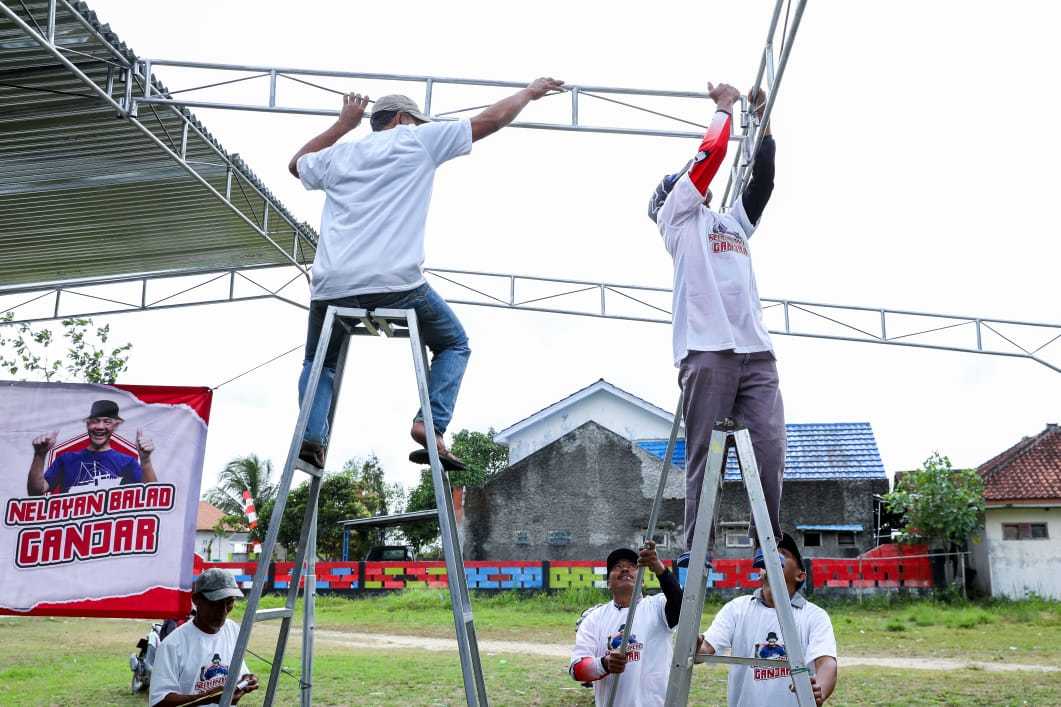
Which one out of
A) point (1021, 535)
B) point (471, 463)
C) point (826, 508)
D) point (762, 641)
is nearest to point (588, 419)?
point (471, 463)

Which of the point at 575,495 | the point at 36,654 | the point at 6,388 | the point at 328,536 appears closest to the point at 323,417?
the point at 6,388

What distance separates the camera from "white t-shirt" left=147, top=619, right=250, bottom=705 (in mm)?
4719

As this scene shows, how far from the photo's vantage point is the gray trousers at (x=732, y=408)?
3.20 meters

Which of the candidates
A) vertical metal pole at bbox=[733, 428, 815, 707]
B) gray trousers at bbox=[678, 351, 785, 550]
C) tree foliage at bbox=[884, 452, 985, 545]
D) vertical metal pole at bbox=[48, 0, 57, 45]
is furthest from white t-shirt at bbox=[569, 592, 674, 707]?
tree foliage at bbox=[884, 452, 985, 545]

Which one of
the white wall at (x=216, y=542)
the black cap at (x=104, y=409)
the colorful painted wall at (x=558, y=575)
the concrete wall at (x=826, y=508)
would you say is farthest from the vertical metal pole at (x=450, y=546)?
the white wall at (x=216, y=542)

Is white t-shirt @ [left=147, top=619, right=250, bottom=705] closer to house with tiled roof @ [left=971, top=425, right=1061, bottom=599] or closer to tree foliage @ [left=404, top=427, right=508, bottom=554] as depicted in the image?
house with tiled roof @ [left=971, top=425, right=1061, bottom=599]

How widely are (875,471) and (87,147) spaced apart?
67.7ft

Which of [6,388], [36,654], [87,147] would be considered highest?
[87,147]

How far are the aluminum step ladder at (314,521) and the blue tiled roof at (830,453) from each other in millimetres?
20096

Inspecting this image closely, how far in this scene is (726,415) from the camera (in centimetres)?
327

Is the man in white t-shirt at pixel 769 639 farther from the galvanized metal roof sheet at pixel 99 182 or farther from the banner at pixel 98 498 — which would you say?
the galvanized metal roof sheet at pixel 99 182

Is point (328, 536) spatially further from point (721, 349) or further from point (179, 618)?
point (721, 349)

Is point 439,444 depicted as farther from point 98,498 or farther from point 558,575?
point 558,575

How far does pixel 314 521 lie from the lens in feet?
12.3
